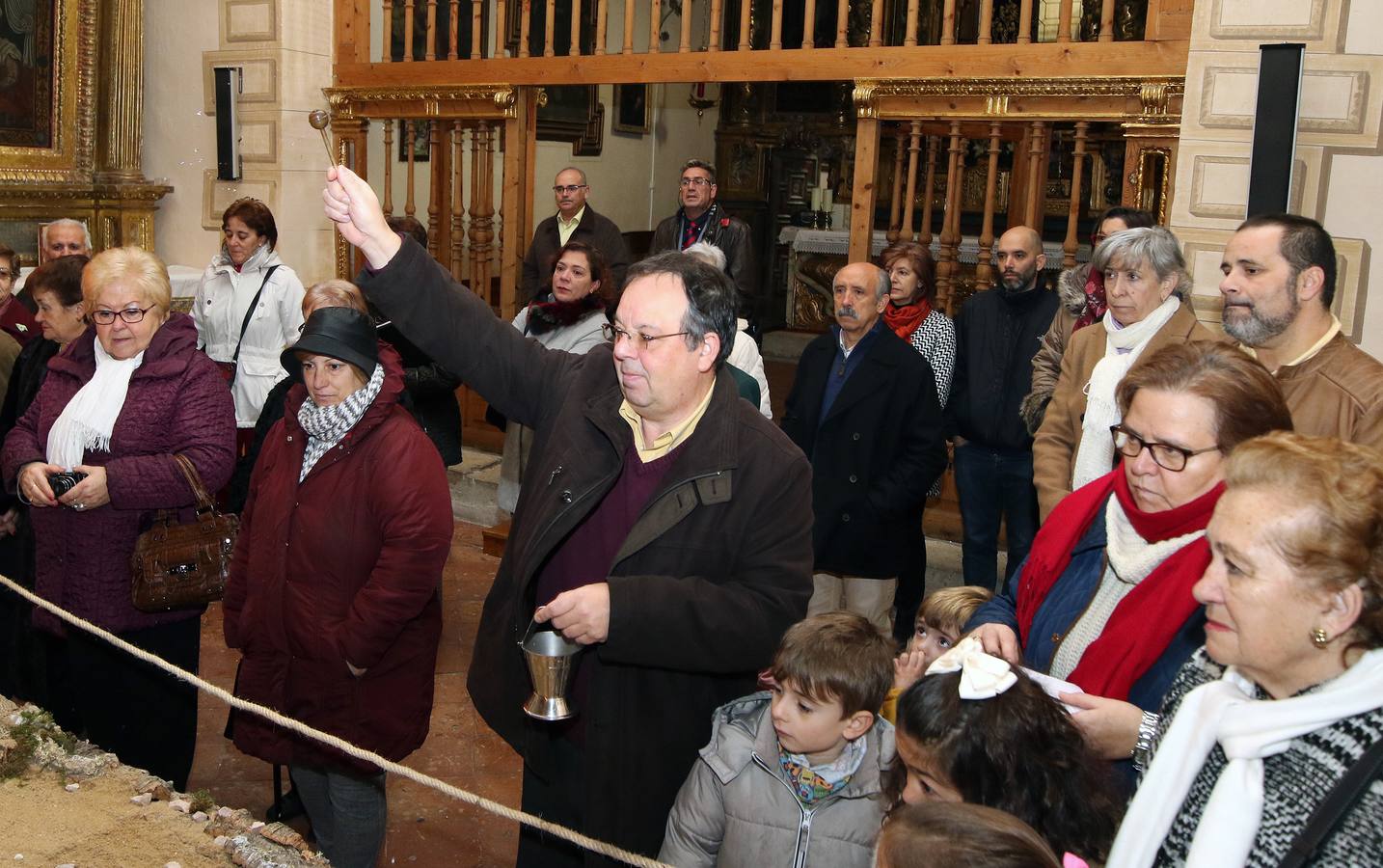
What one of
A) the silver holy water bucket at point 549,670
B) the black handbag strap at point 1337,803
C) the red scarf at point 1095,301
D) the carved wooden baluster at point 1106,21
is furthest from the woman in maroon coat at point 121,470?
the carved wooden baluster at point 1106,21

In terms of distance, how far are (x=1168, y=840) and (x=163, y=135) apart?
880cm

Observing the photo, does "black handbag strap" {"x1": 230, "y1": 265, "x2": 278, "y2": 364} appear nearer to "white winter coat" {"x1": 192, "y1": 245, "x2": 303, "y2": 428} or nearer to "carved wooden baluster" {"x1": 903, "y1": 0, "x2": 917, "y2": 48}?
"white winter coat" {"x1": 192, "y1": 245, "x2": 303, "y2": 428}

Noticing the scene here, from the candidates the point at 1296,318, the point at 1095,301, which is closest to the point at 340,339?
the point at 1296,318

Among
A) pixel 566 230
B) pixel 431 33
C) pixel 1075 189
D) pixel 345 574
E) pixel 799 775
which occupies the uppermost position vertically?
pixel 431 33

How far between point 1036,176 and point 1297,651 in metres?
4.58

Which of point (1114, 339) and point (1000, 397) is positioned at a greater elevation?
point (1114, 339)

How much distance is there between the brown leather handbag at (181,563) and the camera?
3.58 meters

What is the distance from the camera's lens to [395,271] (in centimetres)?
248

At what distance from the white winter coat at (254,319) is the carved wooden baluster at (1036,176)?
3469 millimetres

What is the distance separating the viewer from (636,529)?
99.1 inches

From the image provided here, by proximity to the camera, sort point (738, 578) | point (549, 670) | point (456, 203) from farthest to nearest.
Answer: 1. point (456, 203)
2. point (738, 578)
3. point (549, 670)

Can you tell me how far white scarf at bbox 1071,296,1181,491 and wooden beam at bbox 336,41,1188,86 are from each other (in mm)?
2098

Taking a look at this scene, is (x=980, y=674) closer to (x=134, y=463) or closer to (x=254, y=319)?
(x=134, y=463)

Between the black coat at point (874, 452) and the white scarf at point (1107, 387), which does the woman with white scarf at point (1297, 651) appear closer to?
the white scarf at point (1107, 387)
